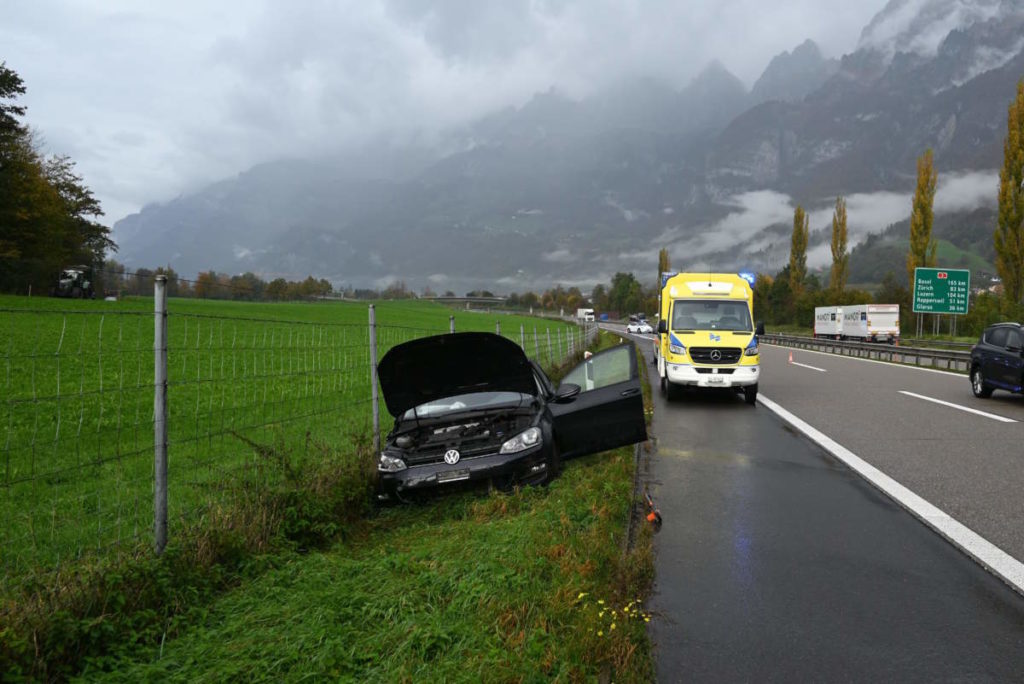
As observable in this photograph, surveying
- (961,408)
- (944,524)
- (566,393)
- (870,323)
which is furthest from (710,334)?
(870,323)

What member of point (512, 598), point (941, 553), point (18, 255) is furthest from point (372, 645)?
point (18, 255)

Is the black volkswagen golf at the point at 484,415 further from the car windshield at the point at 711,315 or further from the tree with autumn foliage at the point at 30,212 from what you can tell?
the tree with autumn foliage at the point at 30,212

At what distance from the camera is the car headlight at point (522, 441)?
619 cm

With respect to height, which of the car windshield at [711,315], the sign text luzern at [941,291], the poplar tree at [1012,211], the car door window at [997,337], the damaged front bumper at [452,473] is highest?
the poplar tree at [1012,211]

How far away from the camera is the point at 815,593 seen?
424 cm

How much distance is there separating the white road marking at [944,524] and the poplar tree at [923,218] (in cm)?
5726

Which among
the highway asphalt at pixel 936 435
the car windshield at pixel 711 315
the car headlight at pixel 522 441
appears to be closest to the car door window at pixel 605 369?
the car headlight at pixel 522 441

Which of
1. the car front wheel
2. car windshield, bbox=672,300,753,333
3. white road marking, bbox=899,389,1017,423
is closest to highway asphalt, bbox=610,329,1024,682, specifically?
white road marking, bbox=899,389,1017,423

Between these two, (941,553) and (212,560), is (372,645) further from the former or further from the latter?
(941,553)

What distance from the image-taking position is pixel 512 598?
375 cm

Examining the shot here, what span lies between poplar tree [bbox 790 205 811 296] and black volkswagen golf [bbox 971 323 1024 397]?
275 feet

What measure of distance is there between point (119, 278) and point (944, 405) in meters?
14.2

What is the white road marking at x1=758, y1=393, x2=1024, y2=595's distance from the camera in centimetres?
451

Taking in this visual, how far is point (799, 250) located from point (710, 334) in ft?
292
